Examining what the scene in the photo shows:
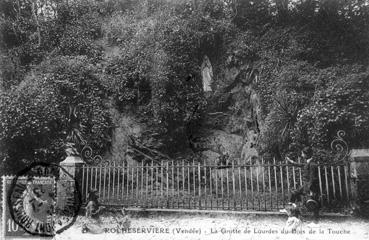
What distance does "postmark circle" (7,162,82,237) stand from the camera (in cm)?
655

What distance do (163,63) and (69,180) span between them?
16.8 feet

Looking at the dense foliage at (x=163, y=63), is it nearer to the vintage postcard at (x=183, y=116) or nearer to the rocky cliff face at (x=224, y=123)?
the vintage postcard at (x=183, y=116)

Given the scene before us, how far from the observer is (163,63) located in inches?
450

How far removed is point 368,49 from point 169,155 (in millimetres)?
7110

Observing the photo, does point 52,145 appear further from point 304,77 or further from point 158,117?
point 304,77

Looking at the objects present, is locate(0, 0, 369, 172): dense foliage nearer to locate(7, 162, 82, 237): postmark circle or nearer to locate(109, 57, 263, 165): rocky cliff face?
locate(109, 57, 263, 165): rocky cliff face

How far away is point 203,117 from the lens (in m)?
12.1

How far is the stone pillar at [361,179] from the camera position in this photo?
6.64 meters

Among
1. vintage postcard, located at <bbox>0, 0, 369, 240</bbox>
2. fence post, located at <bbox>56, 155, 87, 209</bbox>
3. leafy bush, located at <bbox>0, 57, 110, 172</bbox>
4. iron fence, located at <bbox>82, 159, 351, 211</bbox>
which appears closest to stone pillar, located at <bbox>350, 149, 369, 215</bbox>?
vintage postcard, located at <bbox>0, 0, 369, 240</bbox>

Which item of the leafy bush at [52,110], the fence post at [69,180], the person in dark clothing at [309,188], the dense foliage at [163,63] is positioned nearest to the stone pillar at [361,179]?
the person in dark clothing at [309,188]

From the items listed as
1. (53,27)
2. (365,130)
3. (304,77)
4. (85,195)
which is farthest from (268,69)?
(53,27)

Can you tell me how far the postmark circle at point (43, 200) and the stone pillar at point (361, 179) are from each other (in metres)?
5.82

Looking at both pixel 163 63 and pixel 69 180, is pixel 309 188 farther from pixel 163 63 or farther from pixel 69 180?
pixel 163 63

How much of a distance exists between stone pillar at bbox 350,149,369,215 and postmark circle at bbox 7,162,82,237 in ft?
19.1
